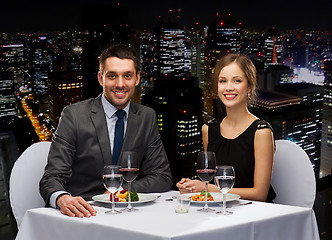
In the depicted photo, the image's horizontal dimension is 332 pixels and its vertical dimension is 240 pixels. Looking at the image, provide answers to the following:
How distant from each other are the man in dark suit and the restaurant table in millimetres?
424

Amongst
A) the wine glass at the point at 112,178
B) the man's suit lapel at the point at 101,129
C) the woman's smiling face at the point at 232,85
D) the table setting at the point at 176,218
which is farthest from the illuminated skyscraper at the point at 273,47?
the wine glass at the point at 112,178

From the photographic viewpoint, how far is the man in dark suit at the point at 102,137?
219 centimetres

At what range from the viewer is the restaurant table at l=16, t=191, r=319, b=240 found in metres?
1.42

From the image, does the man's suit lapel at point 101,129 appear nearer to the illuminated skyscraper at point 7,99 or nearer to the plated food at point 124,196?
the plated food at point 124,196

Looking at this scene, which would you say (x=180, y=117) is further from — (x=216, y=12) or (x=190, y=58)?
(x=216, y=12)

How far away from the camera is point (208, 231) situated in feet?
4.64

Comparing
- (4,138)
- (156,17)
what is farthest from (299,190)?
(156,17)

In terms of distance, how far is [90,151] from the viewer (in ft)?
7.23

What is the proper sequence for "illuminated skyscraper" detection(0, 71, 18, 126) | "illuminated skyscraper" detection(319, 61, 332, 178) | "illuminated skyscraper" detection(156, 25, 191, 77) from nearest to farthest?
"illuminated skyscraper" detection(0, 71, 18, 126) < "illuminated skyscraper" detection(319, 61, 332, 178) < "illuminated skyscraper" detection(156, 25, 191, 77)

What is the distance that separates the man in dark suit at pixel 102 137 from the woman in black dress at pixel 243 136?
1.10 feet

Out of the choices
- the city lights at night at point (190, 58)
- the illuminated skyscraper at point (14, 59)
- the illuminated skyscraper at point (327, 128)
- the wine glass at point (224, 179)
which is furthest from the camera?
the illuminated skyscraper at point (327, 128)

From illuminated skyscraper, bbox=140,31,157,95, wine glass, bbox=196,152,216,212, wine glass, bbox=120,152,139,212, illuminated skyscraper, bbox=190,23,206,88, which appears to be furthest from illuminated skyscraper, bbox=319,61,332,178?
wine glass, bbox=120,152,139,212

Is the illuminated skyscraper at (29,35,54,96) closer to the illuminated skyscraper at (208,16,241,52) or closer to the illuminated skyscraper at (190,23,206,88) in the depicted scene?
the illuminated skyscraper at (190,23,206,88)

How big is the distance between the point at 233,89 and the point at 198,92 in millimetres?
3122
